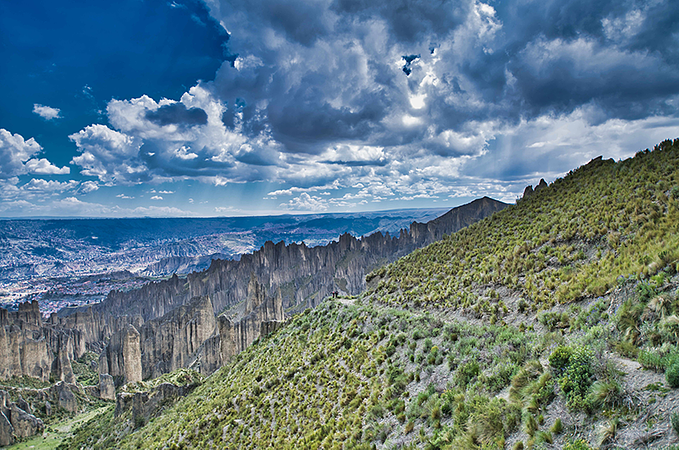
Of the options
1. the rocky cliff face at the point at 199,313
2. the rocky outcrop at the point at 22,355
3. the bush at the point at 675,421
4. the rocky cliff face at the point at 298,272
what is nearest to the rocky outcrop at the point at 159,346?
the rocky cliff face at the point at 199,313

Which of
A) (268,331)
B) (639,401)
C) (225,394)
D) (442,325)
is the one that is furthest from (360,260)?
(639,401)

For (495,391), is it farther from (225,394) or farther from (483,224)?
(483,224)

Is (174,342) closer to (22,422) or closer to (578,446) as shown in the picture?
(22,422)

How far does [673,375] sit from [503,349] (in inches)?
239

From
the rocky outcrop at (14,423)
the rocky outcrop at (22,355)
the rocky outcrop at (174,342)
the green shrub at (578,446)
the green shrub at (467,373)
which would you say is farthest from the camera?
the rocky outcrop at (174,342)

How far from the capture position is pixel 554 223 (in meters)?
25.5

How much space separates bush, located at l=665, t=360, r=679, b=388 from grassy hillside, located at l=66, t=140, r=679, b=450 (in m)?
0.03

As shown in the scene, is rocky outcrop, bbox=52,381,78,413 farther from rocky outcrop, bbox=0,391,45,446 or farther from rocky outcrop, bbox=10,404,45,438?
rocky outcrop, bbox=10,404,45,438

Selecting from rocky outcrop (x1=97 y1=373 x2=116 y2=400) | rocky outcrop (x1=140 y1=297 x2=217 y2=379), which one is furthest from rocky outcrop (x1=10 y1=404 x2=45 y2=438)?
rocky outcrop (x1=140 y1=297 x2=217 y2=379)

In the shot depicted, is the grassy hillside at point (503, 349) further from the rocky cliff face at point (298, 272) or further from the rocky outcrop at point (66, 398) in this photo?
the rocky cliff face at point (298, 272)

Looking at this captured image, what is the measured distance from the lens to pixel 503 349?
12305 mm

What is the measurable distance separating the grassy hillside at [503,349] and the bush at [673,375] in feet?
0.10

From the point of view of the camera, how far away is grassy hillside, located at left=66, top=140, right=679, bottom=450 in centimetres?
764

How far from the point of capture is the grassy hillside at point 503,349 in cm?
764
